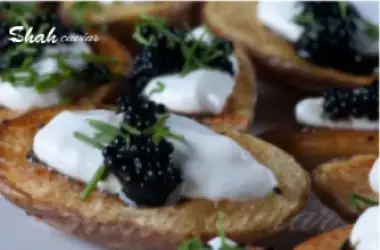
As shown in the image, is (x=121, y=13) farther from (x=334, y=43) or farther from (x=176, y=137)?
(x=176, y=137)

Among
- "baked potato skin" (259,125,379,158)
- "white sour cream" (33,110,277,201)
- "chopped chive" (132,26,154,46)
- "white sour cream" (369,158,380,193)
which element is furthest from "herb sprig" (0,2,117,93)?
"white sour cream" (369,158,380,193)

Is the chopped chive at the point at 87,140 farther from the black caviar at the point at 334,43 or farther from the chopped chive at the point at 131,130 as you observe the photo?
the black caviar at the point at 334,43

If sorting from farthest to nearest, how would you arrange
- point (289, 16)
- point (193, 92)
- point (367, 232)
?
point (289, 16) < point (193, 92) < point (367, 232)

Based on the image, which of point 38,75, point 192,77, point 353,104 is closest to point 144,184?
point 192,77

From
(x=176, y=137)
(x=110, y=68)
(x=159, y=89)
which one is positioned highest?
(x=176, y=137)

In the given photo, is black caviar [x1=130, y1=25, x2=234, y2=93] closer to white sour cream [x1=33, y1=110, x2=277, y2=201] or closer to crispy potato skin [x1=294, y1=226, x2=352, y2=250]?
white sour cream [x1=33, y1=110, x2=277, y2=201]

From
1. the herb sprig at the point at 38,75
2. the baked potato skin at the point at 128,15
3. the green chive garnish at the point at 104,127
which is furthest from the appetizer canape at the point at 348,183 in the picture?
the baked potato skin at the point at 128,15
